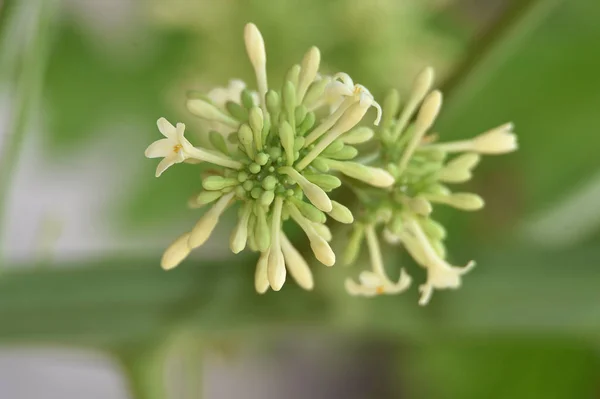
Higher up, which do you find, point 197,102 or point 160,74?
point 160,74

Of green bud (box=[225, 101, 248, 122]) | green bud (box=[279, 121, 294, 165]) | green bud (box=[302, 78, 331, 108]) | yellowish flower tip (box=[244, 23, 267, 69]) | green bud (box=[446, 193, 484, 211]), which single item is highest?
yellowish flower tip (box=[244, 23, 267, 69])

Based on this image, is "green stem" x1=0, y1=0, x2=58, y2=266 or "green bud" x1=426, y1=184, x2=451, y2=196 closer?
"green bud" x1=426, y1=184, x2=451, y2=196

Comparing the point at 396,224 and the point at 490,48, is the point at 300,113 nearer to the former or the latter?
the point at 396,224

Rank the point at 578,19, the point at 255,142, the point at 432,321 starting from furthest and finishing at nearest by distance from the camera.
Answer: the point at 578,19 < the point at 432,321 < the point at 255,142

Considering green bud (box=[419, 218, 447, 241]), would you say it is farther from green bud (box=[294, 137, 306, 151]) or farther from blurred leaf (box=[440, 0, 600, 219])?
blurred leaf (box=[440, 0, 600, 219])

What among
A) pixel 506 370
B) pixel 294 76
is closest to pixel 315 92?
pixel 294 76

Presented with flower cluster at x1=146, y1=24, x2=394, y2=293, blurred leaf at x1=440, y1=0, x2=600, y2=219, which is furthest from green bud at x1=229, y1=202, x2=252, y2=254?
blurred leaf at x1=440, y1=0, x2=600, y2=219

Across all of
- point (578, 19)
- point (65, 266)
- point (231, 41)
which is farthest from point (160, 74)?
point (578, 19)

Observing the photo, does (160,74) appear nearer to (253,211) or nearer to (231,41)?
(231,41)
